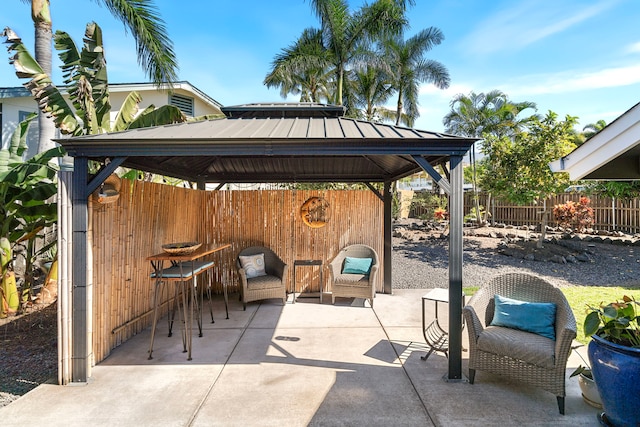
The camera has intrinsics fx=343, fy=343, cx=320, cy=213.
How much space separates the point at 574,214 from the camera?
12484 mm

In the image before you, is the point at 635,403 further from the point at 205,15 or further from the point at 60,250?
the point at 205,15

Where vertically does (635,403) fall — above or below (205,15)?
below

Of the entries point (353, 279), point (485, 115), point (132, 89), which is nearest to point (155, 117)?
point (353, 279)

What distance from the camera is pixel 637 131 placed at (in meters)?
3.17

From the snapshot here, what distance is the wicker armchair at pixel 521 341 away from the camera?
300cm

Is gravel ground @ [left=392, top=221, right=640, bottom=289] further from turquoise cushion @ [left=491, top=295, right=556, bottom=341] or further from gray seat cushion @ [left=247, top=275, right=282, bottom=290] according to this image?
turquoise cushion @ [left=491, top=295, right=556, bottom=341]

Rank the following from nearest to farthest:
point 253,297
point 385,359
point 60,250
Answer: point 60,250 < point 385,359 < point 253,297

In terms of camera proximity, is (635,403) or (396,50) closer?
(635,403)

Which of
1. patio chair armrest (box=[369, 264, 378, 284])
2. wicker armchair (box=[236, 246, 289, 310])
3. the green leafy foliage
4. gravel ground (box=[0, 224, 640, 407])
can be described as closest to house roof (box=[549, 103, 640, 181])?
patio chair armrest (box=[369, 264, 378, 284])

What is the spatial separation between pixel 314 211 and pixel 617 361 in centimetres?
517

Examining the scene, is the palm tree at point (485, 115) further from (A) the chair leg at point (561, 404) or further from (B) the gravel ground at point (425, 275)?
(A) the chair leg at point (561, 404)

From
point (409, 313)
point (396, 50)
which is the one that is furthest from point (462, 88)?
point (409, 313)

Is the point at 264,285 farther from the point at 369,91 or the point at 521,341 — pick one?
the point at 369,91

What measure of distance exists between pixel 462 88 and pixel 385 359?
24.6m
